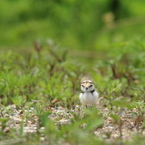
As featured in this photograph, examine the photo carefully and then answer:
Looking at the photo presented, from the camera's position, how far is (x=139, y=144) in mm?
3414

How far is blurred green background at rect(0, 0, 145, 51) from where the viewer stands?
11883mm

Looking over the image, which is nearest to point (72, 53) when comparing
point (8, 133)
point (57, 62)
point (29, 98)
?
point (57, 62)

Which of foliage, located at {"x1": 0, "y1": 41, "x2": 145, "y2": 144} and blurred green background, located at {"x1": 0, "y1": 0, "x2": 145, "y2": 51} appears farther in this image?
blurred green background, located at {"x1": 0, "y1": 0, "x2": 145, "y2": 51}

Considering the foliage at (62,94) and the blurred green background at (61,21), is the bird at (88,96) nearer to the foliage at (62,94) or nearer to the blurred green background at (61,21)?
the foliage at (62,94)

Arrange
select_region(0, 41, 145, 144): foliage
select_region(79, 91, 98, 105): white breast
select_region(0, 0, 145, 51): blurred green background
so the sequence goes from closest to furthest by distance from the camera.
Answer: select_region(0, 41, 145, 144): foliage < select_region(79, 91, 98, 105): white breast < select_region(0, 0, 145, 51): blurred green background

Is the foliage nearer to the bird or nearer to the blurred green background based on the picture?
the bird

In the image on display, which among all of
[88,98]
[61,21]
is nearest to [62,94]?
[88,98]

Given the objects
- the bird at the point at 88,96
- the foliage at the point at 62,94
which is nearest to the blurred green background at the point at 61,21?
the foliage at the point at 62,94

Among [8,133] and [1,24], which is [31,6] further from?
[8,133]

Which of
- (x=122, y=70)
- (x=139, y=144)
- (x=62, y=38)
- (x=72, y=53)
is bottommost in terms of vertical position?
(x=139, y=144)

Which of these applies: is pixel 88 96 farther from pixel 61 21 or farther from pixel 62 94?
pixel 61 21

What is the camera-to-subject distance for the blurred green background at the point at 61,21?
11.9m

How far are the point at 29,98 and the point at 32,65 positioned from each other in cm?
141

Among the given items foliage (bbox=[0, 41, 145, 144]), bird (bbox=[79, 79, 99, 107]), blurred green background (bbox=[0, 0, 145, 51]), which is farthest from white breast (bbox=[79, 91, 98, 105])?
blurred green background (bbox=[0, 0, 145, 51])
